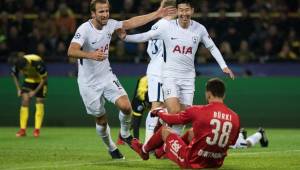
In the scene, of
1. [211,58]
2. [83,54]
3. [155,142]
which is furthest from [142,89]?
[211,58]

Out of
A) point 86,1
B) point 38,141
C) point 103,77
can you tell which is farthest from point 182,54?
point 86,1

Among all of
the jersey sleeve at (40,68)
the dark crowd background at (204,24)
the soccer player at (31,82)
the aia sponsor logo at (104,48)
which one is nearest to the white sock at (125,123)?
the aia sponsor logo at (104,48)

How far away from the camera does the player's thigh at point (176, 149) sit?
35.7 feet

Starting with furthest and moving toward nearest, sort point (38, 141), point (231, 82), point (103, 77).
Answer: point (231, 82) < point (38, 141) < point (103, 77)

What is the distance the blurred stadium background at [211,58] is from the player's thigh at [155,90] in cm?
781

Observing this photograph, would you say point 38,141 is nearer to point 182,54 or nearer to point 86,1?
point 182,54

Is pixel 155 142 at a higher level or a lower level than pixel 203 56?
lower

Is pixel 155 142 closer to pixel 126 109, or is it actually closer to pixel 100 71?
pixel 126 109

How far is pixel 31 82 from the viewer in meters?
19.3

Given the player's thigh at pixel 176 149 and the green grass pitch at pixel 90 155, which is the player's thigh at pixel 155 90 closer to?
the green grass pitch at pixel 90 155

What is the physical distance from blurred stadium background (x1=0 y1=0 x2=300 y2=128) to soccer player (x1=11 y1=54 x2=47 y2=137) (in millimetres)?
2575

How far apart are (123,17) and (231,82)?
390 cm

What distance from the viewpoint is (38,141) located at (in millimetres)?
17156

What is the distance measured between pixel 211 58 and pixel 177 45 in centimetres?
916
